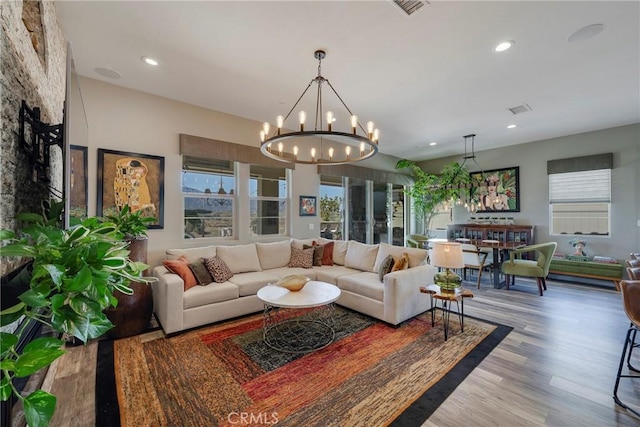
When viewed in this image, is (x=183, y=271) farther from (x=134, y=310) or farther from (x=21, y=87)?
(x=21, y=87)

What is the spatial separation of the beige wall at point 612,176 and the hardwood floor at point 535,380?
2408mm

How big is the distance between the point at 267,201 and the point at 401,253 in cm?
266

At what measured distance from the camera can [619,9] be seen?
221cm

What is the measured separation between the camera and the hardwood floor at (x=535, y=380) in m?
1.87

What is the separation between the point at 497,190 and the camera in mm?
6742


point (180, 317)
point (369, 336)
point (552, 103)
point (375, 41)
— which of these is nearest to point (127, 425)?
point (180, 317)

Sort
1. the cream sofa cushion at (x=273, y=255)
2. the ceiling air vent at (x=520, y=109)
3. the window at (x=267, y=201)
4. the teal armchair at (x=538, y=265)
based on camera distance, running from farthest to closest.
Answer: the window at (x=267, y=201) < the teal armchair at (x=538, y=265) < the cream sofa cushion at (x=273, y=255) < the ceiling air vent at (x=520, y=109)

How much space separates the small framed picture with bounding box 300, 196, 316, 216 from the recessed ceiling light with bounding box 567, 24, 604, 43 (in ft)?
13.9

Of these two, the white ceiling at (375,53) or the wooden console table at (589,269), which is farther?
the wooden console table at (589,269)

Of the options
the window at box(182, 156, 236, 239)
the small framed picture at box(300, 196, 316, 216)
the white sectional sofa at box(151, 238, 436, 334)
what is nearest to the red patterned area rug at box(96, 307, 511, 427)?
the white sectional sofa at box(151, 238, 436, 334)

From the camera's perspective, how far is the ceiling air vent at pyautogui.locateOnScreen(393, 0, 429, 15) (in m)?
2.12

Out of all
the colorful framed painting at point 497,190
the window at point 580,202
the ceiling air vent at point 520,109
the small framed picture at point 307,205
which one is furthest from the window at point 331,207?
the window at point 580,202

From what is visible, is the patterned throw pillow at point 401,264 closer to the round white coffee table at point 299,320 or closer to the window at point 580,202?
the round white coffee table at point 299,320

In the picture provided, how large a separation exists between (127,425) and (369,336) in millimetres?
2229
